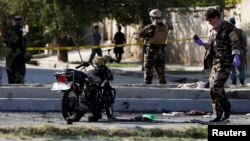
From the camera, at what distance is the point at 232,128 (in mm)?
10367

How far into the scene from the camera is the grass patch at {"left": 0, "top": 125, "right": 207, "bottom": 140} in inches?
441

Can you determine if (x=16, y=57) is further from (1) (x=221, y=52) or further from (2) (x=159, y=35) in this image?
(1) (x=221, y=52)

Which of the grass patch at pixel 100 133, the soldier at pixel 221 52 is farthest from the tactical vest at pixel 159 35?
the grass patch at pixel 100 133

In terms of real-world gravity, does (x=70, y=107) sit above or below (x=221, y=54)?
below

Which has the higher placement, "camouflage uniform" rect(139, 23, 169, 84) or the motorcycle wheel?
"camouflage uniform" rect(139, 23, 169, 84)

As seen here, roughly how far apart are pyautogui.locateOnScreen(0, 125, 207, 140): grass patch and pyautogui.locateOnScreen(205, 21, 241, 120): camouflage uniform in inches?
64.4

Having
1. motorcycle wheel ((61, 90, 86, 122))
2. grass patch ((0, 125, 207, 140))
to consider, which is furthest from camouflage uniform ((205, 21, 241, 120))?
motorcycle wheel ((61, 90, 86, 122))

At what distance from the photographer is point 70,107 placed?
13148mm

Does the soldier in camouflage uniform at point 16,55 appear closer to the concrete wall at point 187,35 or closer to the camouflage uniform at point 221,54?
the camouflage uniform at point 221,54

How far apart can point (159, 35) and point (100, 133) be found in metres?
5.91

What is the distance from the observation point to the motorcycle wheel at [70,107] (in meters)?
13.1

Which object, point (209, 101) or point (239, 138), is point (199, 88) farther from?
point (239, 138)

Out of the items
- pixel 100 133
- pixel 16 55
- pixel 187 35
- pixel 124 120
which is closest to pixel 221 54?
pixel 124 120

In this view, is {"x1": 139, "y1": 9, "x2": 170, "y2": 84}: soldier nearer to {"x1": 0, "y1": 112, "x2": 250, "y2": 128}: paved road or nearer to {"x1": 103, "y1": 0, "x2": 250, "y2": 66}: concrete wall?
{"x1": 0, "y1": 112, "x2": 250, "y2": 128}: paved road
